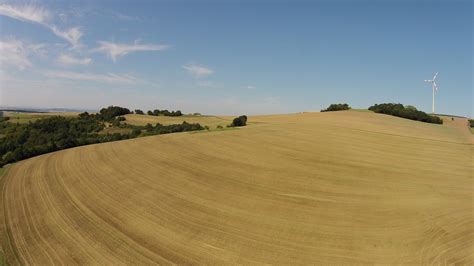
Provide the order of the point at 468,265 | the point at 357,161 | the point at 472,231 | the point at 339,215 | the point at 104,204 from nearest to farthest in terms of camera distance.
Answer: the point at 468,265 → the point at 472,231 → the point at 339,215 → the point at 104,204 → the point at 357,161

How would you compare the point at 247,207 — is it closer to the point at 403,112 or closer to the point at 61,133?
the point at 61,133

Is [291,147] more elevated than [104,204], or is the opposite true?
[291,147]

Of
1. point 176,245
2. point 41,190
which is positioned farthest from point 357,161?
point 41,190

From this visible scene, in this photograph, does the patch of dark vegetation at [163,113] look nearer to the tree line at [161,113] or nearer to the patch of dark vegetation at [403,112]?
the tree line at [161,113]

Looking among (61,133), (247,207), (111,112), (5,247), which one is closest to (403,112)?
(247,207)

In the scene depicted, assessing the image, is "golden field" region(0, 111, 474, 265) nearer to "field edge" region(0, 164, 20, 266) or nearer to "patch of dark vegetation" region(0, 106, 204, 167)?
"field edge" region(0, 164, 20, 266)

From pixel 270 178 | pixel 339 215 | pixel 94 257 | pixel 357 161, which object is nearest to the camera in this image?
pixel 94 257

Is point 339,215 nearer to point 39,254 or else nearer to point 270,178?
point 270,178

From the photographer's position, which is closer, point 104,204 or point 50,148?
point 104,204
